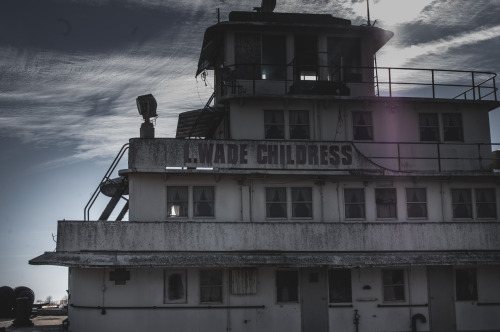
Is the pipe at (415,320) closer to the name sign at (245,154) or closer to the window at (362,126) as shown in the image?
the name sign at (245,154)

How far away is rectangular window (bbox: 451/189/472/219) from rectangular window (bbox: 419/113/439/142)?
8.33 ft

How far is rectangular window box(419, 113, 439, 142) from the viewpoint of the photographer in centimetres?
2630

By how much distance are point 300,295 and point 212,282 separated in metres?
3.47

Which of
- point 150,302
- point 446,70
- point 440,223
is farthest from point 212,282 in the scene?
point 446,70

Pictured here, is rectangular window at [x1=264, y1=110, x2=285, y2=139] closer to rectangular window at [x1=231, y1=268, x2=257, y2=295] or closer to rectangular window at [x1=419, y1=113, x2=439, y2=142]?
rectangular window at [x1=231, y1=268, x2=257, y2=295]

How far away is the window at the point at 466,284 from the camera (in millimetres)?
24547

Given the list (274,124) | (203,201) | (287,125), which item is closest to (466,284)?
(287,125)

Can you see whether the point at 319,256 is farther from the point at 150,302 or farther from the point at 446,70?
the point at 446,70

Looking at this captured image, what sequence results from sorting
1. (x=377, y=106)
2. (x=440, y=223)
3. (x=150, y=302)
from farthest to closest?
(x=377, y=106), (x=440, y=223), (x=150, y=302)

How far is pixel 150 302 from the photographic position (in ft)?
73.8

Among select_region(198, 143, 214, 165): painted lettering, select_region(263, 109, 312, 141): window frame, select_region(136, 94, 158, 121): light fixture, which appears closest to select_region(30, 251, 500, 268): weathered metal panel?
select_region(198, 143, 214, 165): painted lettering

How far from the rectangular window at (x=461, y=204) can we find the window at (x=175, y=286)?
11648 mm

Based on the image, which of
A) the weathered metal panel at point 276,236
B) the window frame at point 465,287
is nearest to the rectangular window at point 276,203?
the weathered metal panel at point 276,236

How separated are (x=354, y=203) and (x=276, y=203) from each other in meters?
3.29
